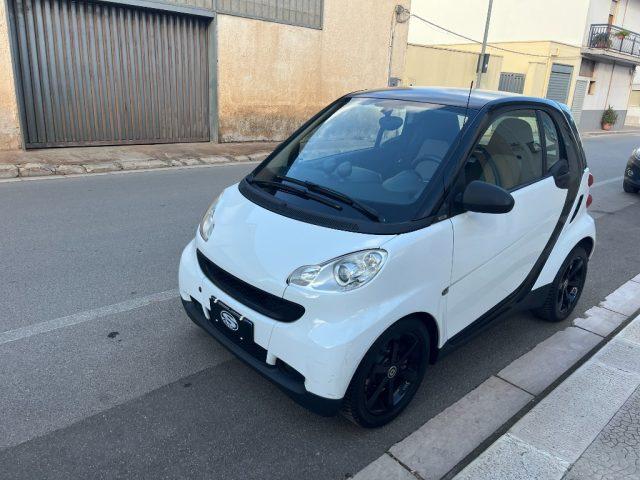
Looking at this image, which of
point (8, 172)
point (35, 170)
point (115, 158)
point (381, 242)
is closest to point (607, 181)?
point (115, 158)

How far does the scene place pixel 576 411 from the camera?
299cm

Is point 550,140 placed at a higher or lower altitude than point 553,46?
lower

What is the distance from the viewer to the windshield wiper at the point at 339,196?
8.83 feet

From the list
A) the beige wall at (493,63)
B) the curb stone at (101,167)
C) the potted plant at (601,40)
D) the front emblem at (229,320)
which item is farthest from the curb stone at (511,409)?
the potted plant at (601,40)

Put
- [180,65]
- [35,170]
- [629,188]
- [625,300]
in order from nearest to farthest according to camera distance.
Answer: [625,300] → [35,170] → [629,188] → [180,65]

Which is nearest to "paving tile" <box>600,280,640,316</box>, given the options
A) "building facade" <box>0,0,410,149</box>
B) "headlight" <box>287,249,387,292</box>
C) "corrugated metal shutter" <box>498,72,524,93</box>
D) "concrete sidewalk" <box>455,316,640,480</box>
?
"concrete sidewalk" <box>455,316,640,480</box>

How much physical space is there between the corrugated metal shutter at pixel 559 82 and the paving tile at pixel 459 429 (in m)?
27.0

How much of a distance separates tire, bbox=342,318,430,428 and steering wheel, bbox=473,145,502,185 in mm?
1032

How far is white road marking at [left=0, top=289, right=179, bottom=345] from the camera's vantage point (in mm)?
3484

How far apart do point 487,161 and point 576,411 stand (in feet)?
4.95

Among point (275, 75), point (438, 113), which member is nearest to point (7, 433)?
point (438, 113)

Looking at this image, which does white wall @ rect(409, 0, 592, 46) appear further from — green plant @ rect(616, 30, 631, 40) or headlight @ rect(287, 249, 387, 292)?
headlight @ rect(287, 249, 387, 292)

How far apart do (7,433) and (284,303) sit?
1507 mm

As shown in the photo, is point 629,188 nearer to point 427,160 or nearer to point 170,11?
point 427,160
